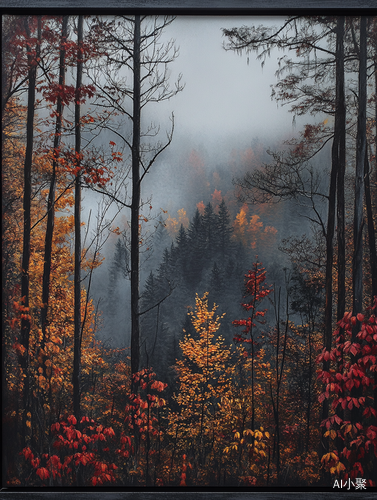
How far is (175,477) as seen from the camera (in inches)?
103

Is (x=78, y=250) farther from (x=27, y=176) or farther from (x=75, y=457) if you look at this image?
(x=75, y=457)

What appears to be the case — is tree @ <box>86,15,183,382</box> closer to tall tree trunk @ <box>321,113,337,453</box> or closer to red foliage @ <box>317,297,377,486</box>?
tall tree trunk @ <box>321,113,337,453</box>

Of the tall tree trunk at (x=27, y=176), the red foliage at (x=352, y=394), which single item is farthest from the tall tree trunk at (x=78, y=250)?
the red foliage at (x=352, y=394)

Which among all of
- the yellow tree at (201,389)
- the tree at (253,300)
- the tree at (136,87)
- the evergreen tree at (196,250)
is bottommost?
the yellow tree at (201,389)

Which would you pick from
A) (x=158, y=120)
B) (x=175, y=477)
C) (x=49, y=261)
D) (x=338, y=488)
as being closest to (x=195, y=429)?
(x=175, y=477)

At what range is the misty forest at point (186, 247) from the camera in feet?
8.62

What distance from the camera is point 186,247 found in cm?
271

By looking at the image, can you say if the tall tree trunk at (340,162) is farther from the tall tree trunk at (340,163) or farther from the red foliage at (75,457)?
the red foliage at (75,457)

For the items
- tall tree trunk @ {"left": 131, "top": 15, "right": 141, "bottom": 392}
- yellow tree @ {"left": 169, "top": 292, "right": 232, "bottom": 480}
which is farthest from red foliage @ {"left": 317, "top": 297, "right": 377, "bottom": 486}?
tall tree trunk @ {"left": 131, "top": 15, "right": 141, "bottom": 392}

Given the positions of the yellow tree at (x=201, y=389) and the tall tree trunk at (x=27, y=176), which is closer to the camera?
the yellow tree at (x=201, y=389)

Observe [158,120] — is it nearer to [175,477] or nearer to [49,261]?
[49,261]

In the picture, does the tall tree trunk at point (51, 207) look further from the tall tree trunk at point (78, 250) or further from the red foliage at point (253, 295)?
the red foliage at point (253, 295)

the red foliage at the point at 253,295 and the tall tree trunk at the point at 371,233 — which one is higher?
the tall tree trunk at the point at 371,233

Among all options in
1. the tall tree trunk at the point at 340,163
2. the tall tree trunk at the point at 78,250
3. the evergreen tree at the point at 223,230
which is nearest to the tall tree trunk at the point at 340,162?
the tall tree trunk at the point at 340,163
